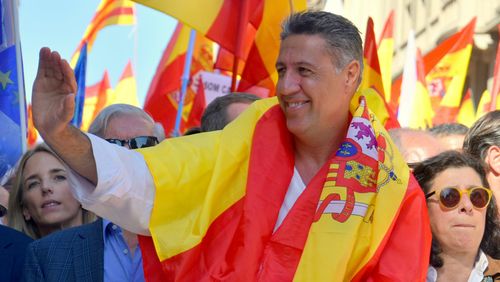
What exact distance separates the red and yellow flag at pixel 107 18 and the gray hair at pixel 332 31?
7.32 m

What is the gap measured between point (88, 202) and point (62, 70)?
1.32 ft

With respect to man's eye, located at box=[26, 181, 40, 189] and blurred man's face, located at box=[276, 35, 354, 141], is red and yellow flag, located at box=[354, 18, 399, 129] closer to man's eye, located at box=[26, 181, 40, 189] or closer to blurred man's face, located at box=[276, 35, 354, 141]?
man's eye, located at box=[26, 181, 40, 189]

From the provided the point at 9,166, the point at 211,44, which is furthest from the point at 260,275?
the point at 211,44

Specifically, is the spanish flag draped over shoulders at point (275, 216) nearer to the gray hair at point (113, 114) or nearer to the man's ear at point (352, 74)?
the man's ear at point (352, 74)

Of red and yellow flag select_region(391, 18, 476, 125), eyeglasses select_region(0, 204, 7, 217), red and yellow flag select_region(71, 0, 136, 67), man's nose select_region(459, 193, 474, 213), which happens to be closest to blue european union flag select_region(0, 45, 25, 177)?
eyeglasses select_region(0, 204, 7, 217)

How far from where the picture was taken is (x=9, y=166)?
16.3 ft

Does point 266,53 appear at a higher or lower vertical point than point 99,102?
higher

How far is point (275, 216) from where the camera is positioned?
10.3ft

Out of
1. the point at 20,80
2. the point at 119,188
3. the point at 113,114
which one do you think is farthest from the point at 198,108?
the point at 119,188

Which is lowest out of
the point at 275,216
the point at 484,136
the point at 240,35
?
the point at 275,216

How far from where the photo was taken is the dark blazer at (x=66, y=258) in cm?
343

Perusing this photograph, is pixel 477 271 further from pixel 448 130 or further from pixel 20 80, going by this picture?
pixel 20 80

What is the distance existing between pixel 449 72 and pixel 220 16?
4.68 metres

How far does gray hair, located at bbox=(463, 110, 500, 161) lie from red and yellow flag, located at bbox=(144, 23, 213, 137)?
16.7ft
